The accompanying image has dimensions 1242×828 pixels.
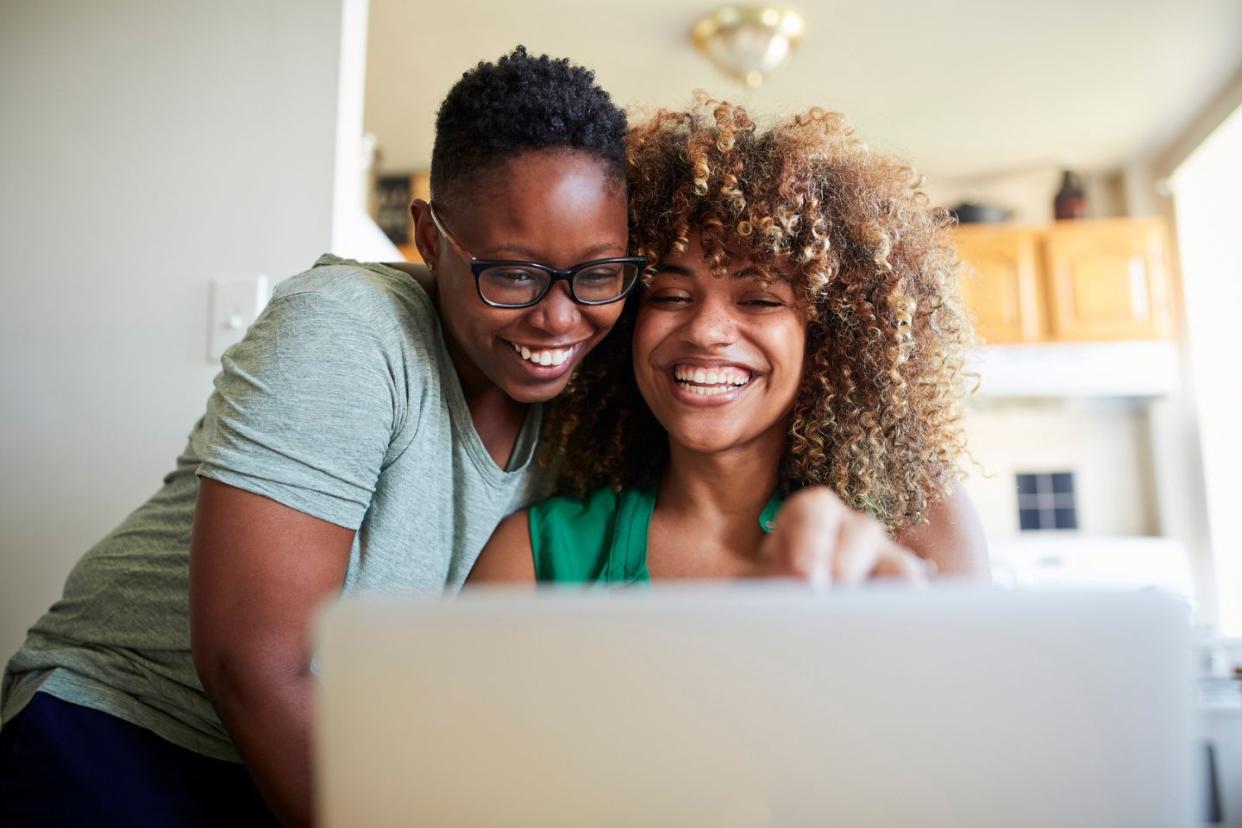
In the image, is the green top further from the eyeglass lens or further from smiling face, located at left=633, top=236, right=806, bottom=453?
the eyeglass lens

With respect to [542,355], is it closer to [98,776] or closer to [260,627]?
[260,627]

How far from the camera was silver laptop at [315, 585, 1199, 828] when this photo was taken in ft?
1.38

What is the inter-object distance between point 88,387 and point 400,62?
2.33 metres

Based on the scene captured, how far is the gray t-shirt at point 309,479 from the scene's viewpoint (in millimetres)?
887

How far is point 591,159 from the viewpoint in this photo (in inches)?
40.3

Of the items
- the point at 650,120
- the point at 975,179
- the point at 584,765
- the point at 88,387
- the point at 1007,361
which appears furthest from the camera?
the point at 975,179

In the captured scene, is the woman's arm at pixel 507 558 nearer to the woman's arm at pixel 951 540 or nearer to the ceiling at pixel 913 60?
the woman's arm at pixel 951 540

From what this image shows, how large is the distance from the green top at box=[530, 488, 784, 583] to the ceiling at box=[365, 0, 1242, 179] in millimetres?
2367

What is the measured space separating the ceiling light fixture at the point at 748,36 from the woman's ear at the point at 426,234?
2365 mm

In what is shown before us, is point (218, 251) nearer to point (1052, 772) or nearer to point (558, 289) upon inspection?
point (558, 289)

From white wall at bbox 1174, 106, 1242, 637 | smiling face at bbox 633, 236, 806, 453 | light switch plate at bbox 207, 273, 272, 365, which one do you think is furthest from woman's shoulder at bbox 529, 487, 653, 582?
white wall at bbox 1174, 106, 1242, 637

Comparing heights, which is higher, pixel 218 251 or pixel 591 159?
pixel 218 251

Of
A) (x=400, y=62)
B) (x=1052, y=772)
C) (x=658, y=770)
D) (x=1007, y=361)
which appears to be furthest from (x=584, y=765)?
(x=1007, y=361)

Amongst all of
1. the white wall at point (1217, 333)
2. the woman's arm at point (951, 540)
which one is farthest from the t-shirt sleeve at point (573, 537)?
the white wall at point (1217, 333)
